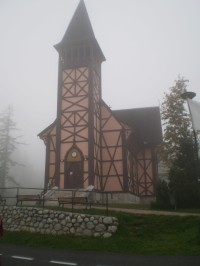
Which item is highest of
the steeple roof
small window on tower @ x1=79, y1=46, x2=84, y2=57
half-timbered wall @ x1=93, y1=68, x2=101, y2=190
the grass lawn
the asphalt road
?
Result: the steeple roof

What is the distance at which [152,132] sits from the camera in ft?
120

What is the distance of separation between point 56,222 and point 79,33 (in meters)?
22.8

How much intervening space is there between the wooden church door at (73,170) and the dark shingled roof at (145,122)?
7.59 metres

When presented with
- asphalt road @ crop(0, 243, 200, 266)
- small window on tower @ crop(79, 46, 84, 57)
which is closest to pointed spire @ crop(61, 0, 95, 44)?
small window on tower @ crop(79, 46, 84, 57)

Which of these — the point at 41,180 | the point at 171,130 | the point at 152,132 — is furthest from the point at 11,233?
the point at 41,180

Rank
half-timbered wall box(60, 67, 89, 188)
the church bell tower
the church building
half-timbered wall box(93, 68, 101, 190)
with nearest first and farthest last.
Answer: the church bell tower, the church building, half-timbered wall box(93, 68, 101, 190), half-timbered wall box(60, 67, 89, 188)

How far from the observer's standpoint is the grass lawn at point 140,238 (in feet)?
39.4

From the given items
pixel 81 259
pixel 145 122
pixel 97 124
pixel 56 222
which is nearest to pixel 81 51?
pixel 97 124

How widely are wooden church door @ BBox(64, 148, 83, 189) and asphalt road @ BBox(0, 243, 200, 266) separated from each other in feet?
50.4

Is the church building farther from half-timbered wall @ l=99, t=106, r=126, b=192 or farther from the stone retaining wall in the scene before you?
the stone retaining wall

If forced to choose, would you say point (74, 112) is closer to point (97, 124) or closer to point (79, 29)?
point (97, 124)

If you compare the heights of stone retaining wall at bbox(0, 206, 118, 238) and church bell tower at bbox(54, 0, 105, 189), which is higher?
church bell tower at bbox(54, 0, 105, 189)

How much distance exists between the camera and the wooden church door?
27.9 metres

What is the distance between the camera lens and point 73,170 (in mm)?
28266
